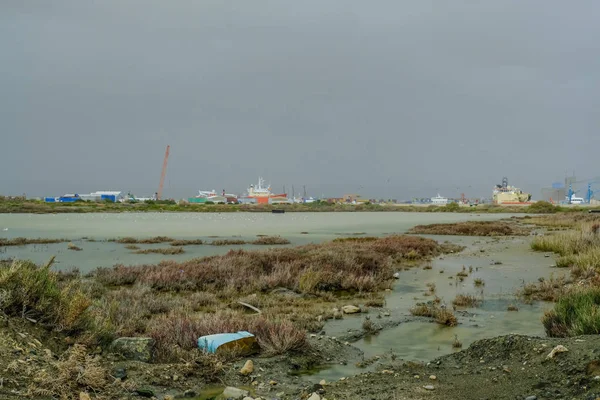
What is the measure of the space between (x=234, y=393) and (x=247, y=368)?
1070mm

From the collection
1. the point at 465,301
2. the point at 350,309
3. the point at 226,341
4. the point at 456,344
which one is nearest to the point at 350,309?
the point at 350,309

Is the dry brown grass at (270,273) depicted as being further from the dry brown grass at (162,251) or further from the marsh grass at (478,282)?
the dry brown grass at (162,251)

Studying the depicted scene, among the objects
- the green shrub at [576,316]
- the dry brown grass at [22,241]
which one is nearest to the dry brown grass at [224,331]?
the green shrub at [576,316]

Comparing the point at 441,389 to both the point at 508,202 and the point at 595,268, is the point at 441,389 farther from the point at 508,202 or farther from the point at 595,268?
the point at 508,202

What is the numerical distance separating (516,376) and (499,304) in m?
7.30

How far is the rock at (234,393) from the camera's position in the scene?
18.8 ft

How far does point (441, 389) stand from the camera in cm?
586

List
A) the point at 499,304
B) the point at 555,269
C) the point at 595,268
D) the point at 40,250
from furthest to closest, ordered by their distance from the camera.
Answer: the point at 40,250 → the point at 555,269 → the point at 595,268 → the point at 499,304

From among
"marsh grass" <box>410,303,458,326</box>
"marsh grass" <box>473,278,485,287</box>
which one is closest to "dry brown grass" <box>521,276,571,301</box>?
"marsh grass" <box>473,278,485,287</box>

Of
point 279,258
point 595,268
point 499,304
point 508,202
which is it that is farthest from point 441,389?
point 508,202

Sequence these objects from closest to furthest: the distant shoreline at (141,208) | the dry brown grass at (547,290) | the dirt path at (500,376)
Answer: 1. the dirt path at (500,376)
2. the dry brown grass at (547,290)
3. the distant shoreline at (141,208)

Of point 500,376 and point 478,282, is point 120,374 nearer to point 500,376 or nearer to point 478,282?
point 500,376

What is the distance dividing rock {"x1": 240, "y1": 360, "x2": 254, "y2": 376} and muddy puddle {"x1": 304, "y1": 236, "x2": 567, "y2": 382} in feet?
2.91

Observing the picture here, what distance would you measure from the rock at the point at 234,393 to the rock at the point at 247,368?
34.7 inches
